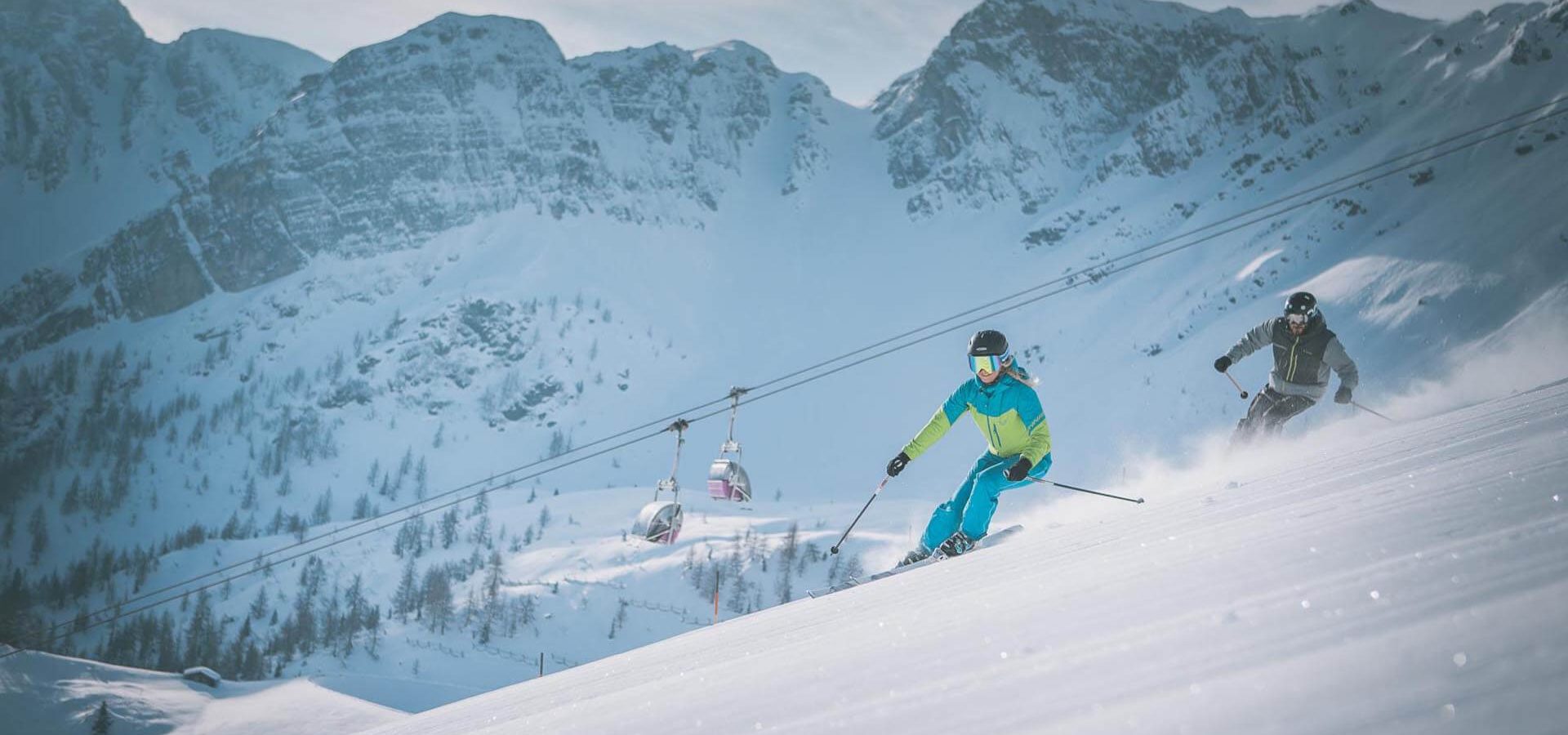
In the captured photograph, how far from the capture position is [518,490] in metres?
122

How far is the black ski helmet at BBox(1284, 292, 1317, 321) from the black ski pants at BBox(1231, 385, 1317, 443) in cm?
103

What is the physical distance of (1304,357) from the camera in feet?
33.2

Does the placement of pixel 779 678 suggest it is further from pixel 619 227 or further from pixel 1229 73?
pixel 619 227

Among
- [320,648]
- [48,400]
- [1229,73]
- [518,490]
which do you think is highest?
[1229,73]

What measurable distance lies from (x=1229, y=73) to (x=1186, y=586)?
18816cm

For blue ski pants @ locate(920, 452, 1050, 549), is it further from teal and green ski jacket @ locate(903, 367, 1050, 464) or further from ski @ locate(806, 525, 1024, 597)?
ski @ locate(806, 525, 1024, 597)

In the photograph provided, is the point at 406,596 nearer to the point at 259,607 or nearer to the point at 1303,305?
the point at 259,607

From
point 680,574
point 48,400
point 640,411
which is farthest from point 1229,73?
point 48,400

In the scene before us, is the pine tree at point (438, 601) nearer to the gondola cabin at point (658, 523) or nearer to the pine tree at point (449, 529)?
the pine tree at point (449, 529)

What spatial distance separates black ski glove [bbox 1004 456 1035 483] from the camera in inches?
307

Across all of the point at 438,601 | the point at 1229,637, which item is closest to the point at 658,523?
the point at 1229,637

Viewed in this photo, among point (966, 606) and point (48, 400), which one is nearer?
point (966, 606)

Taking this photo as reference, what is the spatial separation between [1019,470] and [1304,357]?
4.71 metres

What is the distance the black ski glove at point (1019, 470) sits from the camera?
25.6ft
